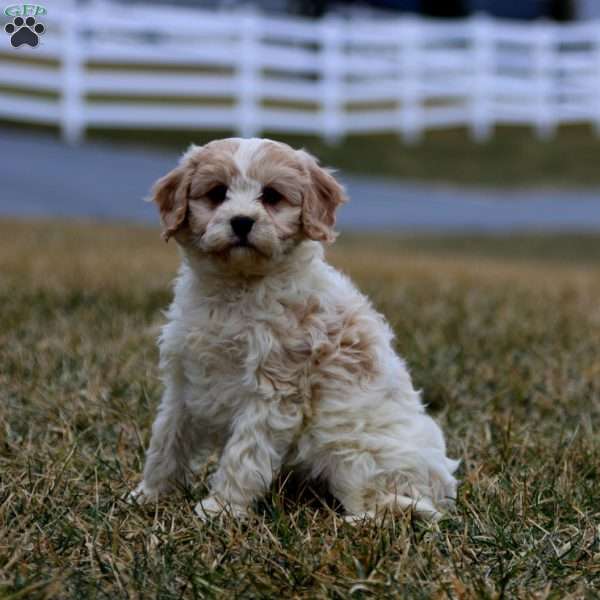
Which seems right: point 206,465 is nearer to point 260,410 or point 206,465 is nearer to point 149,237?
point 260,410

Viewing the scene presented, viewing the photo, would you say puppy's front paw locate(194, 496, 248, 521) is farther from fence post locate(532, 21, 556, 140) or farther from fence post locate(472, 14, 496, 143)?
fence post locate(532, 21, 556, 140)

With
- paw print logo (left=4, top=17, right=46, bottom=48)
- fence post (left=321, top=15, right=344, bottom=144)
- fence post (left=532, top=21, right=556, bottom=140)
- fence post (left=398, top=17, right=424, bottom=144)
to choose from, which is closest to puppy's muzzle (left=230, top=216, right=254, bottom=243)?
paw print logo (left=4, top=17, right=46, bottom=48)

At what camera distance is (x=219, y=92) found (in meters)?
18.7

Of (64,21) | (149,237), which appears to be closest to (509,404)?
(149,237)

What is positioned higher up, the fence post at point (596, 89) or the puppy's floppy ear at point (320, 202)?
the fence post at point (596, 89)

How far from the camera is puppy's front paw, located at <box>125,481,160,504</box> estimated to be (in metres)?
3.36

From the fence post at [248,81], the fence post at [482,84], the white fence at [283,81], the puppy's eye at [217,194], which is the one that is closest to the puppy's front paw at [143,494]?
the puppy's eye at [217,194]

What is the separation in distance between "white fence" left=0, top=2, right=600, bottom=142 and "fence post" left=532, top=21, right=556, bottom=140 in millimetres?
31

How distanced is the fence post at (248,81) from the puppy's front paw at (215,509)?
15.7m

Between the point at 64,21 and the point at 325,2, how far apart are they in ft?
48.7

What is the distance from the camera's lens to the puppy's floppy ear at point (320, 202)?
10.9 ft

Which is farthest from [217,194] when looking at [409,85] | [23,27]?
[409,85]

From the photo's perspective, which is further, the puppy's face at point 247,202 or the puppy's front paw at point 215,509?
the puppy's face at point 247,202

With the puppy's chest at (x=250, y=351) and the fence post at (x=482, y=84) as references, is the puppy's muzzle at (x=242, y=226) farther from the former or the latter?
the fence post at (x=482, y=84)
